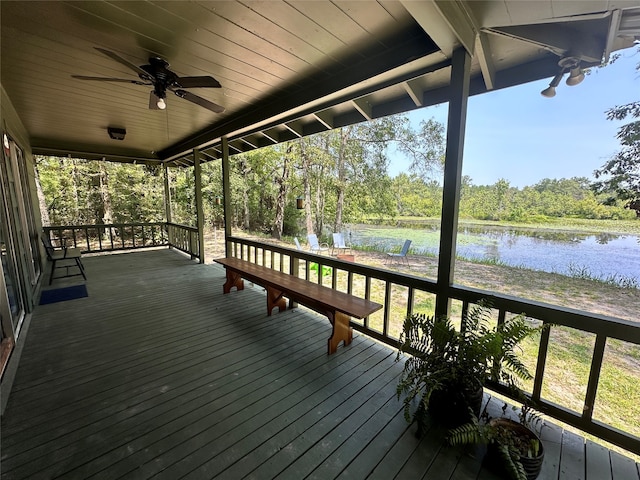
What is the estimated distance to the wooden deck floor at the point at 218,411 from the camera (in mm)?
1347

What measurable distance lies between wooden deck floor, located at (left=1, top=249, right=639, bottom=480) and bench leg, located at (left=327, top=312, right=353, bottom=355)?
0.09 metres

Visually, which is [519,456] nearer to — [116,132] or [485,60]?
[485,60]

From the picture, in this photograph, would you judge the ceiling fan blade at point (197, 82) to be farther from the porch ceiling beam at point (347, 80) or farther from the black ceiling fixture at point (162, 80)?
the porch ceiling beam at point (347, 80)

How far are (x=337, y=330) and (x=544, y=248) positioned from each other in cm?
913

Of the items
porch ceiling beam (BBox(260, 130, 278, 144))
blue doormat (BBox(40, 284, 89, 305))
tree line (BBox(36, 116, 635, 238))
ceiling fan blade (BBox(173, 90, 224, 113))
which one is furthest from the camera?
tree line (BBox(36, 116, 635, 238))

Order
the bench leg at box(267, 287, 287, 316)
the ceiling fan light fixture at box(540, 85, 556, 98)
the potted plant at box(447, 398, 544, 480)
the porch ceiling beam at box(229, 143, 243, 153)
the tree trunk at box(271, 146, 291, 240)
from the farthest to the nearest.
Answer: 1. the tree trunk at box(271, 146, 291, 240)
2. the porch ceiling beam at box(229, 143, 243, 153)
3. the bench leg at box(267, 287, 287, 316)
4. the ceiling fan light fixture at box(540, 85, 556, 98)
5. the potted plant at box(447, 398, 544, 480)

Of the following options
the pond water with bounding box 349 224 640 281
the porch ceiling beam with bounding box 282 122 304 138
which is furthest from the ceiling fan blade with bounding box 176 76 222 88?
the pond water with bounding box 349 224 640 281

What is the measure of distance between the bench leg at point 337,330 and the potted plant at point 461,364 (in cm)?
78

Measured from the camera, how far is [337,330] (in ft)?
7.89

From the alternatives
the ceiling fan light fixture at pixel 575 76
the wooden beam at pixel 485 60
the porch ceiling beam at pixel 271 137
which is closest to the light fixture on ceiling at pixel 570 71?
the ceiling fan light fixture at pixel 575 76

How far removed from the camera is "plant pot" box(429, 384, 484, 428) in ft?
5.10

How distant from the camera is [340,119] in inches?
140

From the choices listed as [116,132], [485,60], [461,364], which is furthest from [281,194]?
[461,364]

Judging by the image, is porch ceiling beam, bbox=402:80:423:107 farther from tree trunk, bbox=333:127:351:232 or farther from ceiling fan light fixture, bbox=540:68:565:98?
tree trunk, bbox=333:127:351:232
